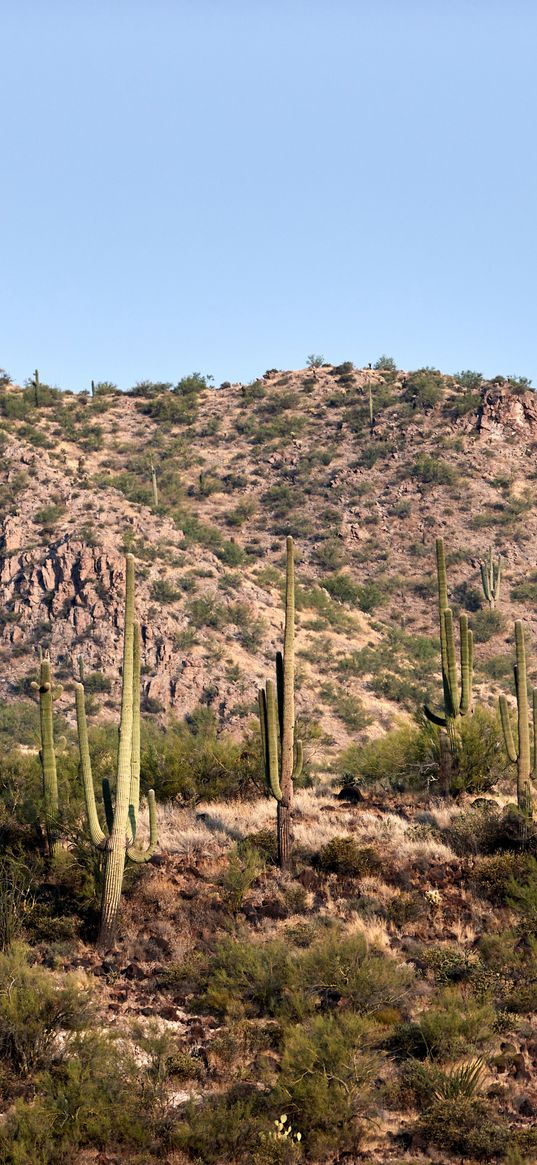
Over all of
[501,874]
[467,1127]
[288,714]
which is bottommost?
[467,1127]

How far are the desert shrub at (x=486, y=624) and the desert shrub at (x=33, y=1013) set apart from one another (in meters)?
41.1

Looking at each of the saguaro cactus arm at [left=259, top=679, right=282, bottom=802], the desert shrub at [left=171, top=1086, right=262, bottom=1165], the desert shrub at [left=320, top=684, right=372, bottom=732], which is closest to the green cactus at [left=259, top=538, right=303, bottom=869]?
the saguaro cactus arm at [left=259, top=679, right=282, bottom=802]

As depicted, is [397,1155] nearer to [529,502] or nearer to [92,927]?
[92,927]

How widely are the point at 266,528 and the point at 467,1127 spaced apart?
50971 millimetres

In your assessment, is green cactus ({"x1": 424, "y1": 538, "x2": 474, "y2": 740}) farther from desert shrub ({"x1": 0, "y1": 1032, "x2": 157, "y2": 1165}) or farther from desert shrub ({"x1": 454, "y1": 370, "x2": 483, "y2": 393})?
desert shrub ({"x1": 454, "y1": 370, "x2": 483, "y2": 393})

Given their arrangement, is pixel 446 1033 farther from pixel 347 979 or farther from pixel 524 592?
pixel 524 592

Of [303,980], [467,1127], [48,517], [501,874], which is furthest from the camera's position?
[48,517]

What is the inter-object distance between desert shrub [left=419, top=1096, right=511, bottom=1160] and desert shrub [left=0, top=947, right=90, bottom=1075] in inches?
153

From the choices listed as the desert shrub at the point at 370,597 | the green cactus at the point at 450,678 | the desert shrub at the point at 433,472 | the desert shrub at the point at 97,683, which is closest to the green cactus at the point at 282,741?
the green cactus at the point at 450,678

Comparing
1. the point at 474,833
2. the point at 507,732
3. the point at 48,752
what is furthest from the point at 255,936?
the point at 507,732

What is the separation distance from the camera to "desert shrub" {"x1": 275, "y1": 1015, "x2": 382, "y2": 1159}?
1164 cm

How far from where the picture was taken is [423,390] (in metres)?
72.0

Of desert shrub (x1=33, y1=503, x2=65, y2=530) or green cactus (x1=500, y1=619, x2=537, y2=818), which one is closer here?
green cactus (x1=500, y1=619, x2=537, y2=818)

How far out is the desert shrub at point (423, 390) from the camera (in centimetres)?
7138
